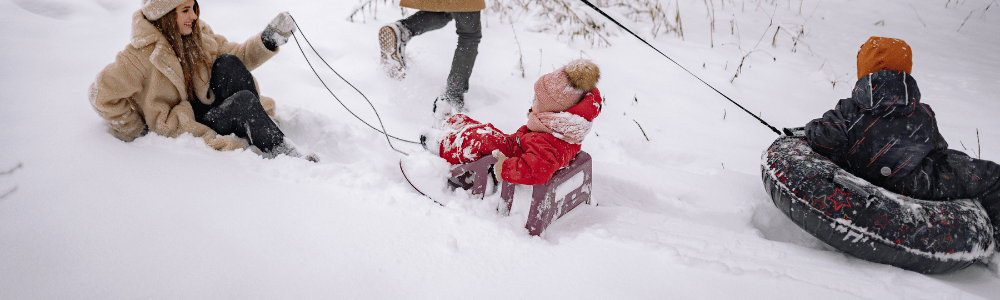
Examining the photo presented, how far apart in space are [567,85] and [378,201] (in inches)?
34.2

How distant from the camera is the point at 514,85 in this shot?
3396mm

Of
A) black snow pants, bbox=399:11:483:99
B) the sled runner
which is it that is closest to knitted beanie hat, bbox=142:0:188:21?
the sled runner

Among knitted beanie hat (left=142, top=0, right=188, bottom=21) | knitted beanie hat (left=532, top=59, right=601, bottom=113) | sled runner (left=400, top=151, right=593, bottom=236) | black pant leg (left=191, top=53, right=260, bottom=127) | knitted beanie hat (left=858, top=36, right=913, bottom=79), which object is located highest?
knitted beanie hat (left=142, top=0, right=188, bottom=21)

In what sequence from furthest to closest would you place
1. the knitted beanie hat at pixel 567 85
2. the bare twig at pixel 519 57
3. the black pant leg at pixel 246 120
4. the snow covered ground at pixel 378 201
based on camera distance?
the bare twig at pixel 519 57 → the black pant leg at pixel 246 120 → the knitted beanie hat at pixel 567 85 → the snow covered ground at pixel 378 201

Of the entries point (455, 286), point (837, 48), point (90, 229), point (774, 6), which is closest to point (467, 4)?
point (455, 286)

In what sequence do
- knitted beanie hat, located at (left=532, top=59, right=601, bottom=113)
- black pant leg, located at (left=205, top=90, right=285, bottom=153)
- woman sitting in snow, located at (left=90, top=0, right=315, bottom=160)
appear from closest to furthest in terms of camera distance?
knitted beanie hat, located at (left=532, top=59, right=601, bottom=113) < woman sitting in snow, located at (left=90, top=0, right=315, bottom=160) < black pant leg, located at (left=205, top=90, right=285, bottom=153)

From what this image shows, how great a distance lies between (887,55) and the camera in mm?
1862

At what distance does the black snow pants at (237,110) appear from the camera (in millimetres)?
2055

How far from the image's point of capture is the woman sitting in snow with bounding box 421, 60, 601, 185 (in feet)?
5.68

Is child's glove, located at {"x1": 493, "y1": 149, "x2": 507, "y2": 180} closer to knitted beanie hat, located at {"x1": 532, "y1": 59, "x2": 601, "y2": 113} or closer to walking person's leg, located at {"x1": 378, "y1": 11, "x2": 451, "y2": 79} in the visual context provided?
knitted beanie hat, located at {"x1": 532, "y1": 59, "x2": 601, "y2": 113}

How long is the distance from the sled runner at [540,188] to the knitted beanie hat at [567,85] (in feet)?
0.88

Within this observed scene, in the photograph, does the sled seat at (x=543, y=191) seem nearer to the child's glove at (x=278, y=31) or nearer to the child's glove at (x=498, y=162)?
the child's glove at (x=498, y=162)

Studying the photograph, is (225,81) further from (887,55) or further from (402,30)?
(887,55)

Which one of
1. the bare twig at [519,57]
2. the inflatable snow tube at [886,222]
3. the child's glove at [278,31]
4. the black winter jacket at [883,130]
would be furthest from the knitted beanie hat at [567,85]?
the bare twig at [519,57]
